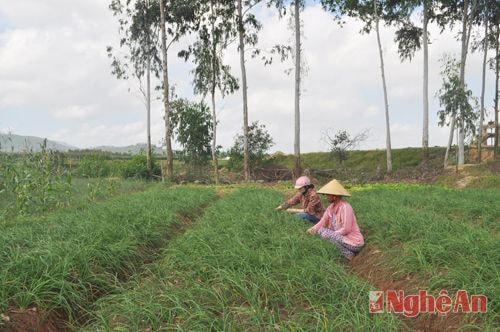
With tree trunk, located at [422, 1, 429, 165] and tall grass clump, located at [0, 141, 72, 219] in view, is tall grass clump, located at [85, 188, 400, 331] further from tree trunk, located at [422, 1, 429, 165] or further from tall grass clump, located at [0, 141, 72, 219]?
tree trunk, located at [422, 1, 429, 165]

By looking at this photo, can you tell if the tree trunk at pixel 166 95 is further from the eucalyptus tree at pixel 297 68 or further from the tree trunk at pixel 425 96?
the tree trunk at pixel 425 96

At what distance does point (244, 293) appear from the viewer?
147 inches

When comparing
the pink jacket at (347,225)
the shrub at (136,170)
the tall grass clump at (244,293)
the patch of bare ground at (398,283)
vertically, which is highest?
the shrub at (136,170)

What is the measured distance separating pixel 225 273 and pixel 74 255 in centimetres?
169

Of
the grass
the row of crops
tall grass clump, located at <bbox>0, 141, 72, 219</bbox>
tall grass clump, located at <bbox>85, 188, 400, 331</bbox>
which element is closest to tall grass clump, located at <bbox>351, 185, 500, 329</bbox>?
the row of crops

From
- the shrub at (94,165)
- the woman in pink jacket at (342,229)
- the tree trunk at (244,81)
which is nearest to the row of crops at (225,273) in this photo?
the woman in pink jacket at (342,229)

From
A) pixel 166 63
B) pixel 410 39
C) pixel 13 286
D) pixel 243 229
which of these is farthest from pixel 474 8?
pixel 13 286

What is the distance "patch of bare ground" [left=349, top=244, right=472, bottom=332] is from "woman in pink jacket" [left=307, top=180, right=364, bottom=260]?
0.17 meters

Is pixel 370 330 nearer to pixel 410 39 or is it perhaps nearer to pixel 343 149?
pixel 410 39

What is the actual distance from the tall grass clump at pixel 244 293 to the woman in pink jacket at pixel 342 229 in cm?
42

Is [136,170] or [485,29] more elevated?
[485,29]

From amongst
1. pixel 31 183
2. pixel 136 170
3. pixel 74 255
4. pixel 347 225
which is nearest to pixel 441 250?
pixel 347 225

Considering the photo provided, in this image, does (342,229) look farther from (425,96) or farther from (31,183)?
(425,96)

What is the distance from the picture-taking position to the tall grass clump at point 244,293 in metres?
3.21
